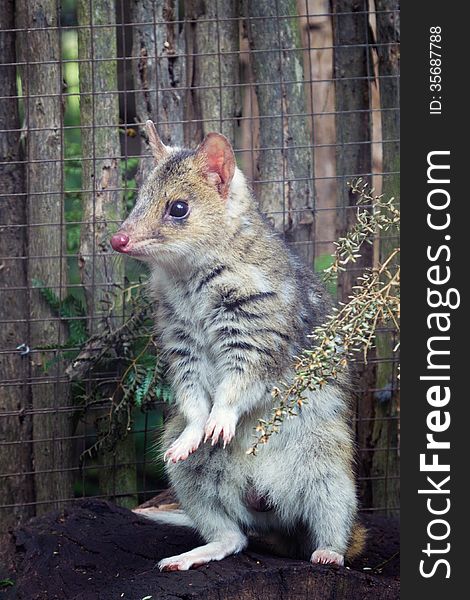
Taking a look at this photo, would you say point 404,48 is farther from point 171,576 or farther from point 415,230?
point 171,576

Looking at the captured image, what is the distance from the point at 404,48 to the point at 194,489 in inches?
98.5

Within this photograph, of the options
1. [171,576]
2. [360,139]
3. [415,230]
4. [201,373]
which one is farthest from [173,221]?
[360,139]

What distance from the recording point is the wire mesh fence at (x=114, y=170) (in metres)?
7.03

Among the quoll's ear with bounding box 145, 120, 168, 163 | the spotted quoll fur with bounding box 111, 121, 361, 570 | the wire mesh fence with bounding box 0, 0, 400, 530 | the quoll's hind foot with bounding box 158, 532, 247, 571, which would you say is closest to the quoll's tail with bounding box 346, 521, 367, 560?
the spotted quoll fur with bounding box 111, 121, 361, 570

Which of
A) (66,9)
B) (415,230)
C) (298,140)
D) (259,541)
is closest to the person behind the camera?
(415,230)

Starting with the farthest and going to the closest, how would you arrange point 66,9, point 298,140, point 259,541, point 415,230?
1. point 66,9
2. point 298,140
3. point 259,541
4. point 415,230

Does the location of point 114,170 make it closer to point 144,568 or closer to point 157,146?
point 157,146

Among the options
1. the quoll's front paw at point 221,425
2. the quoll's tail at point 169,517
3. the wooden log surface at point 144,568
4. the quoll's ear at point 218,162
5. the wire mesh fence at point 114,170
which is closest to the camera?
the wooden log surface at point 144,568

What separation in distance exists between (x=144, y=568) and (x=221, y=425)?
934 millimetres

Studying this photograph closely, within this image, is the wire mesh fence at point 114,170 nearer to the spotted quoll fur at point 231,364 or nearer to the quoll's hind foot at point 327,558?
the spotted quoll fur at point 231,364

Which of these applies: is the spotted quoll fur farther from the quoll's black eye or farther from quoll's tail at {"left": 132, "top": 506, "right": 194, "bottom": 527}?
quoll's tail at {"left": 132, "top": 506, "right": 194, "bottom": 527}

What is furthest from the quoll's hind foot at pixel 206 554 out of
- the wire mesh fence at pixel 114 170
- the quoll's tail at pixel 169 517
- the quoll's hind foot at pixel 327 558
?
the wire mesh fence at pixel 114 170

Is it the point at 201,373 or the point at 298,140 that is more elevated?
the point at 298,140

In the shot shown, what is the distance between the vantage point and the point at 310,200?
23.9 ft
